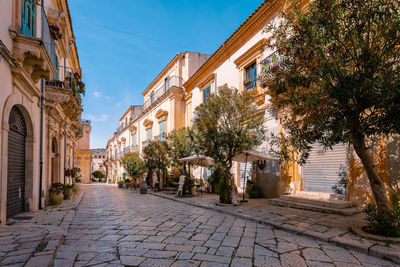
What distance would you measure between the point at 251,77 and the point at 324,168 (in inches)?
226

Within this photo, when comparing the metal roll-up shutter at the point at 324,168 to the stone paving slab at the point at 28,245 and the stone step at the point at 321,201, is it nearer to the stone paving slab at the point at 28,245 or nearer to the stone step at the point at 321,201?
the stone step at the point at 321,201

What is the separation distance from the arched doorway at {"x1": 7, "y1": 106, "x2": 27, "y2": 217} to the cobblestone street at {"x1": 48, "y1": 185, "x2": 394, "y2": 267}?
6.90 feet

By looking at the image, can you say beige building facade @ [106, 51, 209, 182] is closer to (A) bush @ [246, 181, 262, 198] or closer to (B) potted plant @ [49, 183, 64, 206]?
(A) bush @ [246, 181, 262, 198]

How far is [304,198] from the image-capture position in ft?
26.3

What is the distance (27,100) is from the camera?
7207mm

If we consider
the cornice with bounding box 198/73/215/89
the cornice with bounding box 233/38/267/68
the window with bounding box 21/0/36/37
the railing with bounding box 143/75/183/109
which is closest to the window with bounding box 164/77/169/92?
the railing with bounding box 143/75/183/109

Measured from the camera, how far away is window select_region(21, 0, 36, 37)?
21.7 feet

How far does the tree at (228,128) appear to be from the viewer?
8805 millimetres

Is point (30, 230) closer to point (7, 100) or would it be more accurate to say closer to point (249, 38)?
point (7, 100)

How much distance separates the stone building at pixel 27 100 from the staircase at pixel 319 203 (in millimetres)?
7735

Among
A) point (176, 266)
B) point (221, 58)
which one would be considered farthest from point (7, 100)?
point (221, 58)

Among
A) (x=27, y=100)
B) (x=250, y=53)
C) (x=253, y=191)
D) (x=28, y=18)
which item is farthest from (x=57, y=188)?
(x=250, y=53)

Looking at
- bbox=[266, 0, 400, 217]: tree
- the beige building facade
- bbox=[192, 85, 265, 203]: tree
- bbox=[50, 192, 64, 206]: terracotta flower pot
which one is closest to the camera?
bbox=[266, 0, 400, 217]: tree

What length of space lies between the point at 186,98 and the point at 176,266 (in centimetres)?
1675
